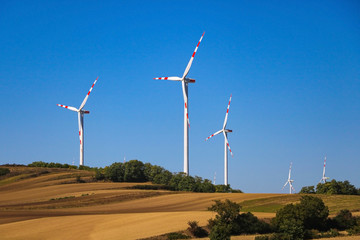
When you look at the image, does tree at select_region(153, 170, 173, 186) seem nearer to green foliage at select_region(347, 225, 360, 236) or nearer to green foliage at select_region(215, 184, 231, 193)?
green foliage at select_region(215, 184, 231, 193)

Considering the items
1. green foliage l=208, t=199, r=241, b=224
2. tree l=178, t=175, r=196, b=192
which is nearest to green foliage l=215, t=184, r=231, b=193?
tree l=178, t=175, r=196, b=192

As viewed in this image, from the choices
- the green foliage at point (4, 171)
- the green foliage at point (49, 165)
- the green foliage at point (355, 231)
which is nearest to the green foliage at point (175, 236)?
the green foliage at point (355, 231)

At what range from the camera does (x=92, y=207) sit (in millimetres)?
90938

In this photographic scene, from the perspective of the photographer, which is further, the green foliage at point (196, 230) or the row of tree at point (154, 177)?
the row of tree at point (154, 177)

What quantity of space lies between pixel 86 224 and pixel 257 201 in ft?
118

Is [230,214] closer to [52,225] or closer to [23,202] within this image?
[52,225]

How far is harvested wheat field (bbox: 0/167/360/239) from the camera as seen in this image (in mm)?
60188

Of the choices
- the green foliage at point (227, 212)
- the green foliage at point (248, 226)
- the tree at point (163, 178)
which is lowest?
the green foliage at point (248, 226)

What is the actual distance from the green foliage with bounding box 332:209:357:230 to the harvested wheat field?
8.46m

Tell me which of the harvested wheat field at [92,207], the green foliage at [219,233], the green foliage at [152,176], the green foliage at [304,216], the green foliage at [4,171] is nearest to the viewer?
the green foliage at [219,233]

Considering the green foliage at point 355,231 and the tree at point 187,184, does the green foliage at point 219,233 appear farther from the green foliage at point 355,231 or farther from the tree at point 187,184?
the tree at point 187,184

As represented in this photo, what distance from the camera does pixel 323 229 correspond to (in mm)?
62219

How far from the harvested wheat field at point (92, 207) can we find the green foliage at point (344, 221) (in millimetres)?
8460

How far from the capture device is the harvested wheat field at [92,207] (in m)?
60.2
